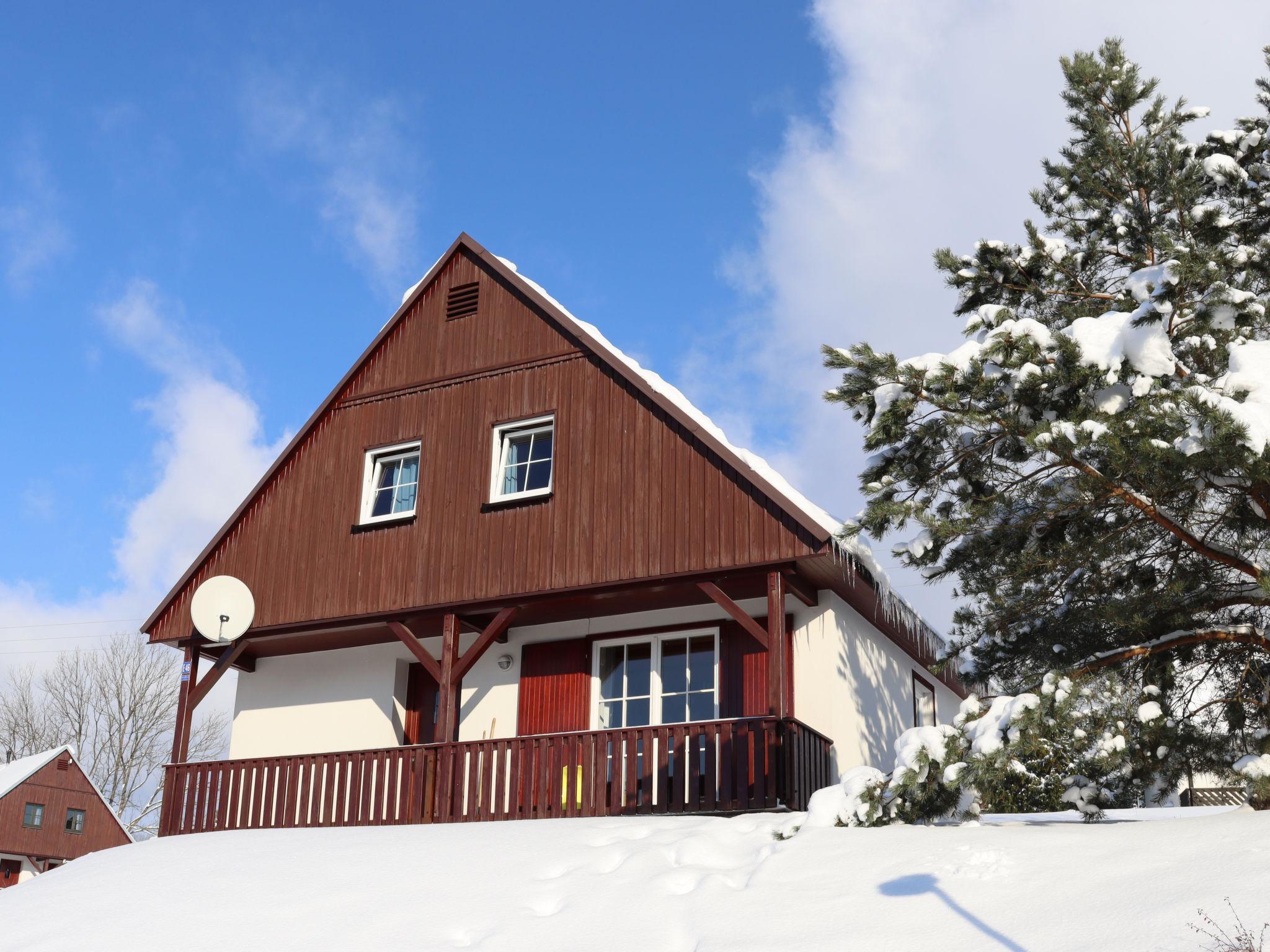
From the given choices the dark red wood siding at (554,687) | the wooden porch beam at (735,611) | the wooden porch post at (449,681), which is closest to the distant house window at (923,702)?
the wooden porch beam at (735,611)

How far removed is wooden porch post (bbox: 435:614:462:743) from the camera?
13938 millimetres

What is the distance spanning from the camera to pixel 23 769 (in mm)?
39156

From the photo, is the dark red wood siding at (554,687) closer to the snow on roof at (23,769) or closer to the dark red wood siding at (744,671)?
the dark red wood siding at (744,671)

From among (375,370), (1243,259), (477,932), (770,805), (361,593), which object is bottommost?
(477,932)

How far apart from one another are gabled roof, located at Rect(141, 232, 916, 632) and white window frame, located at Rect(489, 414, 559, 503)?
1.04 meters

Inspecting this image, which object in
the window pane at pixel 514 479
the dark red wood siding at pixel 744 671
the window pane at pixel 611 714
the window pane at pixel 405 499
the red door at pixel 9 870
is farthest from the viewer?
the red door at pixel 9 870

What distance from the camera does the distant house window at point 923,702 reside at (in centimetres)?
1653

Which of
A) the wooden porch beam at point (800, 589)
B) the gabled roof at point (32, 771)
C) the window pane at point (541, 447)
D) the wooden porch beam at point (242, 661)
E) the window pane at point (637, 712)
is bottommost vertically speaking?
the window pane at point (637, 712)

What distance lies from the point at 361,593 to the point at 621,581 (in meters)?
3.43

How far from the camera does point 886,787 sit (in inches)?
406

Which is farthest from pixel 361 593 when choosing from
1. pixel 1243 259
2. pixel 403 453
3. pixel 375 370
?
pixel 1243 259

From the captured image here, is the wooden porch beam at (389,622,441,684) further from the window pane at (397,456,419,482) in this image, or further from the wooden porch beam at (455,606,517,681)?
the window pane at (397,456,419,482)

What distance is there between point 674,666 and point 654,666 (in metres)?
0.23

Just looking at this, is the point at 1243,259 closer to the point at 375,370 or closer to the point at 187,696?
the point at 375,370
